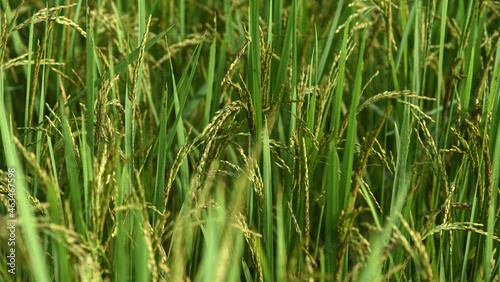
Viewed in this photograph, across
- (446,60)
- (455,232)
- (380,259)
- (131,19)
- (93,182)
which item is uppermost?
(131,19)

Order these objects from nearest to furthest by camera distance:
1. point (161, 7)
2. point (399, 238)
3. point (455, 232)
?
point (399, 238), point (455, 232), point (161, 7)

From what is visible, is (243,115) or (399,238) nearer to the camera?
(399,238)

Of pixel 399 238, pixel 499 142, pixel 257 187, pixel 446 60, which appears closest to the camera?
pixel 399 238

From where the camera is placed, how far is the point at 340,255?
3.28 feet

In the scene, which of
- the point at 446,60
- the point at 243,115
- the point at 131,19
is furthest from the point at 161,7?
the point at 446,60

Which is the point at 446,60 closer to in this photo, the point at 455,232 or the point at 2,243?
the point at 455,232

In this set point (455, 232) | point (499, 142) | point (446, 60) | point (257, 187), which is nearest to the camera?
point (257, 187)

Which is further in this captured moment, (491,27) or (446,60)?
(491,27)

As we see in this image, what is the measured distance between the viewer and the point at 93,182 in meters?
0.93

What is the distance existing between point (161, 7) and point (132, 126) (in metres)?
1.18

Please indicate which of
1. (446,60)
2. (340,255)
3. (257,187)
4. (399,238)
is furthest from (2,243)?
(446,60)

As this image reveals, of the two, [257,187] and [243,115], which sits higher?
[243,115]

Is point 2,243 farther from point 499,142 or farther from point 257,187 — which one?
point 499,142

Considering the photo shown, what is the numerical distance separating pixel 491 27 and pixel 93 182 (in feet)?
6.48
